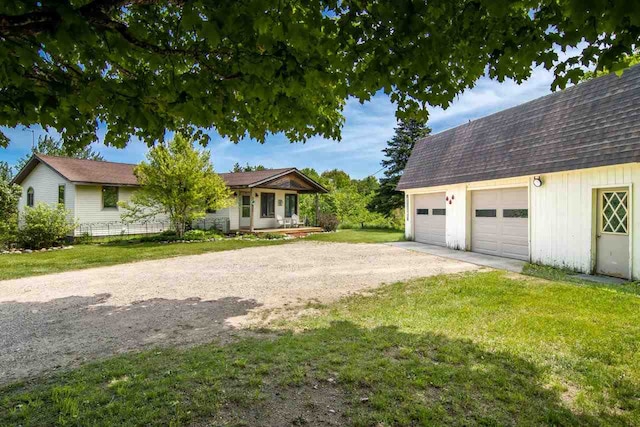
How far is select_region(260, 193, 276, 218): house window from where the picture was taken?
859 inches

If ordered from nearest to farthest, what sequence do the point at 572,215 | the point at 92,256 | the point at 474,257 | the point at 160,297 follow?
the point at 160,297
the point at 572,215
the point at 474,257
the point at 92,256

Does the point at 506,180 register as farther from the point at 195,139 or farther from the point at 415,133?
the point at 415,133

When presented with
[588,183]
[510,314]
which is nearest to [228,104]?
[510,314]

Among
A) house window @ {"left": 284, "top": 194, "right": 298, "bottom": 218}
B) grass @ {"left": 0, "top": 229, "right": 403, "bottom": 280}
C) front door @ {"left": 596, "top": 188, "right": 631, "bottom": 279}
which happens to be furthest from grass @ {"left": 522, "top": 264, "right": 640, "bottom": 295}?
house window @ {"left": 284, "top": 194, "right": 298, "bottom": 218}

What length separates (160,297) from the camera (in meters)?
6.69

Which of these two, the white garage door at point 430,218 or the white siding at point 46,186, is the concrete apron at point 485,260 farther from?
the white siding at point 46,186

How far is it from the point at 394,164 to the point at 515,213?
14.5 metres

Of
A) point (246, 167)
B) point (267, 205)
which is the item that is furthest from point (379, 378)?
point (246, 167)

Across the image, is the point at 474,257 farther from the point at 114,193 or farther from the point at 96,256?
the point at 114,193

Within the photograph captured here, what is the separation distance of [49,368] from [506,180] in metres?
11.7

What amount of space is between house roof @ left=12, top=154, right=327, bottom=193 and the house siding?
12.9m

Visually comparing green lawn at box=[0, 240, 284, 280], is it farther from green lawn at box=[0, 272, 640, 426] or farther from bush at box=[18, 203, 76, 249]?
green lawn at box=[0, 272, 640, 426]

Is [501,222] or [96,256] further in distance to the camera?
[96,256]

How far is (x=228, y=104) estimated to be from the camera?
11.5 ft
